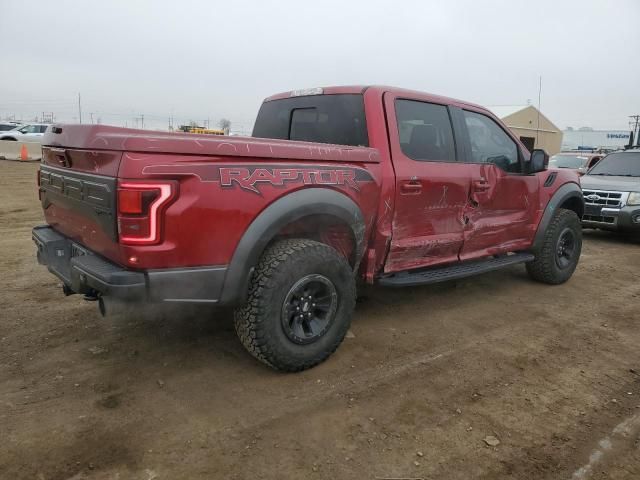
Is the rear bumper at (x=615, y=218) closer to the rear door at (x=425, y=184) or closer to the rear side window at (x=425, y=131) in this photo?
the rear door at (x=425, y=184)

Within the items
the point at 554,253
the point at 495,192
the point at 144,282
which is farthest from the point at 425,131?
the point at 144,282

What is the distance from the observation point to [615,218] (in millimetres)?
8234

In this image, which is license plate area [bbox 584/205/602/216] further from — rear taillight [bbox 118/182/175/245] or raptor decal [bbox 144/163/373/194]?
rear taillight [bbox 118/182/175/245]

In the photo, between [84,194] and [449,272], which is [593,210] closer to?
[449,272]

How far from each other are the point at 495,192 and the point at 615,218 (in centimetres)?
490

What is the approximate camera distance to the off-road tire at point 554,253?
5.34 metres

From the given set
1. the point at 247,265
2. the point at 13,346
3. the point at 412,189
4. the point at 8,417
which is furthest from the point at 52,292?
the point at 412,189

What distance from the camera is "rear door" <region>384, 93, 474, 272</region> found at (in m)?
3.77

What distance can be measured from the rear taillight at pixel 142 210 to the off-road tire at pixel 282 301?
27.5 inches

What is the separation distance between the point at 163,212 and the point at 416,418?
1775 mm

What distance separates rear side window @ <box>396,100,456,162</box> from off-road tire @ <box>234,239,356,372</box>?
46.8 inches

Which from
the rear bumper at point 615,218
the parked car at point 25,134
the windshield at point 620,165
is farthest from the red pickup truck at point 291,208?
the parked car at point 25,134

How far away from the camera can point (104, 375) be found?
3162 millimetres

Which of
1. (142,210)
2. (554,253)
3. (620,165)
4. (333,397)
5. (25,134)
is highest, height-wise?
(25,134)
